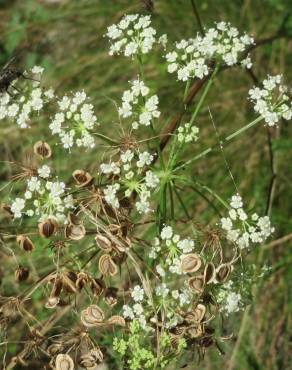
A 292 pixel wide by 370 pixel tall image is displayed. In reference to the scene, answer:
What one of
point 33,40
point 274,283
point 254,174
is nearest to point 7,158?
point 33,40

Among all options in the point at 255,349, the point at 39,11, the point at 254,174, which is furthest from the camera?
the point at 39,11

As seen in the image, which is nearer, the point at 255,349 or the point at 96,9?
the point at 255,349

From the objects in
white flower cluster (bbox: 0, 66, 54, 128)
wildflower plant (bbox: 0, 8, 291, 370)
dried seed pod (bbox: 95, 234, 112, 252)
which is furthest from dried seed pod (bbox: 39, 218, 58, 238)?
white flower cluster (bbox: 0, 66, 54, 128)

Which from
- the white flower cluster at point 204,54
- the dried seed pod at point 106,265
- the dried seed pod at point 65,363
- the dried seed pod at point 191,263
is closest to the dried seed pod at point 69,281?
the dried seed pod at point 106,265

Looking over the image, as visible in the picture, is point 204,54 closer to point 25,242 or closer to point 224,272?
point 224,272

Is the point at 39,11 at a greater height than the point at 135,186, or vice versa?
the point at 39,11

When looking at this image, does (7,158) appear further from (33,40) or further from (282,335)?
(282,335)
